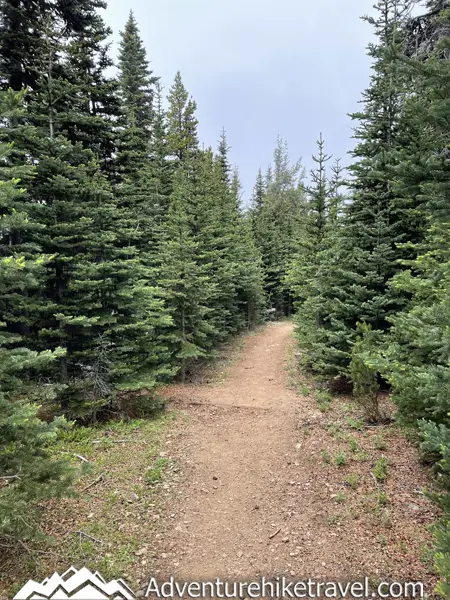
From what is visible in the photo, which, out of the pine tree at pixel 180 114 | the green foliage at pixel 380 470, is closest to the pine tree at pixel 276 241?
the pine tree at pixel 180 114

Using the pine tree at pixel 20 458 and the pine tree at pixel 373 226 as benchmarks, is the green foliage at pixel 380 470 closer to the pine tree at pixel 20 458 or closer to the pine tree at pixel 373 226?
the pine tree at pixel 373 226

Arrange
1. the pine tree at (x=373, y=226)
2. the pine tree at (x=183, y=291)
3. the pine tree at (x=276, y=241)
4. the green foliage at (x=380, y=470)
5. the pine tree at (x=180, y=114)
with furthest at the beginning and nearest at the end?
the pine tree at (x=276, y=241) → the pine tree at (x=180, y=114) → the pine tree at (x=183, y=291) → the pine tree at (x=373, y=226) → the green foliage at (x=380, y=470)

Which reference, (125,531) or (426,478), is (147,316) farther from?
(426,478)

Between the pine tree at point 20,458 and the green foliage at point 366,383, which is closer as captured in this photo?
the pine tree at point 20,458

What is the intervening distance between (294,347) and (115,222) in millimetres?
12894

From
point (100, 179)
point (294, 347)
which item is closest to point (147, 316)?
point (100, 179)

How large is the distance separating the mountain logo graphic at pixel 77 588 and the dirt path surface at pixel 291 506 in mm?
606

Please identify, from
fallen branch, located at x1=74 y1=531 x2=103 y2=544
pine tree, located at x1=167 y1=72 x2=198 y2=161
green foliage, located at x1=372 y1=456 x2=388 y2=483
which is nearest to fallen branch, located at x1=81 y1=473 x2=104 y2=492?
fallen branch, located at x1=74 y1=531 x2=103 y2=544

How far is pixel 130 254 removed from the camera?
395 inches

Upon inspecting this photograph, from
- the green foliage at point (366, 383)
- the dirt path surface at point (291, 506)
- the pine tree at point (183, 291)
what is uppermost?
the pine tree at point (183, 291)

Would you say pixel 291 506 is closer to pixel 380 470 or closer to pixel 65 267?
pixel 380 470

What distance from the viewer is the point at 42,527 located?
5.30 meters

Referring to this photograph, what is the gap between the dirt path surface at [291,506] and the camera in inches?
184

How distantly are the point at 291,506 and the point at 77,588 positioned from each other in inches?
138
